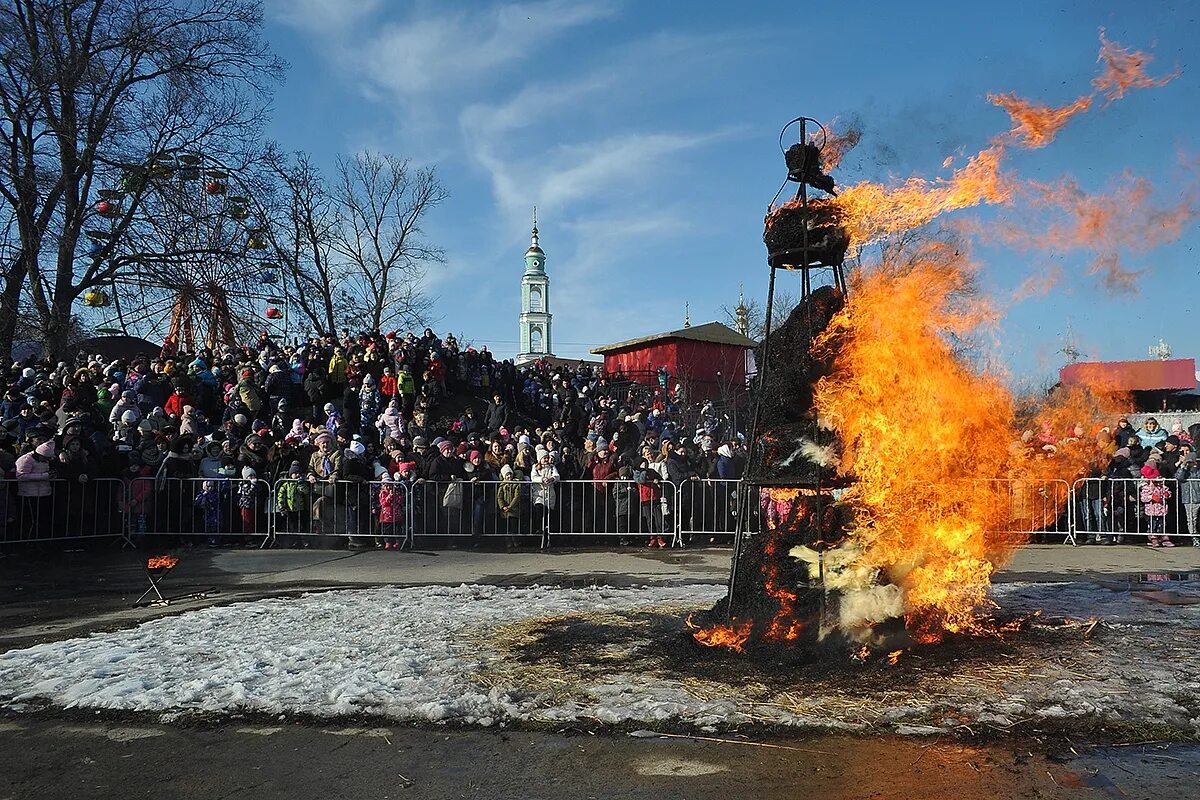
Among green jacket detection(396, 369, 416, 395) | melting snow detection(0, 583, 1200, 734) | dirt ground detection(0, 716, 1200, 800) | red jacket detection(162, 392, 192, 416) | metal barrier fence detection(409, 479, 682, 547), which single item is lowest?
dirt ground detection(0, 716, 1200, 800)

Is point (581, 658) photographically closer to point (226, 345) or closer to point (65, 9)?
point (226, 345)

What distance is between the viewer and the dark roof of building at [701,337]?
4942cm

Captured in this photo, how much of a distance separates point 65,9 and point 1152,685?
29007 mm

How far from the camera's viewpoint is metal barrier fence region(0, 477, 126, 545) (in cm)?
1333

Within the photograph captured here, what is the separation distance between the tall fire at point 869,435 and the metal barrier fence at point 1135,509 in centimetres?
981

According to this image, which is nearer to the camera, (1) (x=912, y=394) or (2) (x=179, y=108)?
(1) (x=912, y=394)

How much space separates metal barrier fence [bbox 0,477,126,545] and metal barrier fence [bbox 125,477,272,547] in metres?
0.33

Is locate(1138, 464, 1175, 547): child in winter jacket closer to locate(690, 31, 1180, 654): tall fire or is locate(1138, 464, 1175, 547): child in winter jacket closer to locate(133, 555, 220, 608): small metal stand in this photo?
locate(690, 31, 1180, 654): tall fire

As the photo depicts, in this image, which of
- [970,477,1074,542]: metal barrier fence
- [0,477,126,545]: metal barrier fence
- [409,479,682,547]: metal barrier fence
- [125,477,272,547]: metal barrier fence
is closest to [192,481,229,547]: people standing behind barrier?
[125,477,272,547]: metal barrier fence

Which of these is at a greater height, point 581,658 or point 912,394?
point 912,394

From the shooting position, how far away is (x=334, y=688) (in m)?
6.04

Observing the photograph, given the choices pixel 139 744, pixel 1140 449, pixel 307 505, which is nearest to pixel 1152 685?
pixel 139 744

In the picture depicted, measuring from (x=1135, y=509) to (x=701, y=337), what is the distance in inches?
1382

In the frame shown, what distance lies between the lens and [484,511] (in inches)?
621
